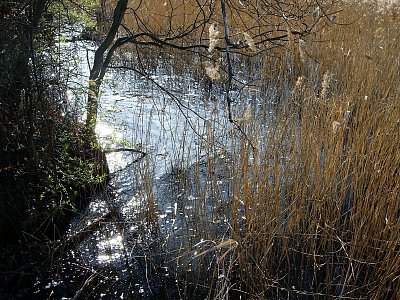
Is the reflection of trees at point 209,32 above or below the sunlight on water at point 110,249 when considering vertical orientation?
above

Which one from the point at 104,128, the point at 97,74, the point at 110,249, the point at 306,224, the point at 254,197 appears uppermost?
the point at 97,74

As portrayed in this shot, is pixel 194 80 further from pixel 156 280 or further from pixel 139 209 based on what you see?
pixel 156 280

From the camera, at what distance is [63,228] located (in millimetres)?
3314

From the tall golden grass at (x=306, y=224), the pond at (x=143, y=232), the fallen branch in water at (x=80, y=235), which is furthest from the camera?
the fallen branch in water at (x=80, y=235)

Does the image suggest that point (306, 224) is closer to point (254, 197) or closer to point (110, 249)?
point (254, 197)

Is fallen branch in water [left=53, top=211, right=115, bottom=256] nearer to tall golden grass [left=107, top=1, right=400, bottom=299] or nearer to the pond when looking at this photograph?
the pond

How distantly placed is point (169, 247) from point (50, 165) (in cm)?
100

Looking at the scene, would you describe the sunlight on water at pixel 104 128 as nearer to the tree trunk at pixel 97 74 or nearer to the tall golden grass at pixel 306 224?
the tree trunk at pixel 97 74

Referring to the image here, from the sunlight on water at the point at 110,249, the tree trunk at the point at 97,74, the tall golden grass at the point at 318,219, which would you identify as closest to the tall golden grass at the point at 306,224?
the tall golden grass at the point at 318,219

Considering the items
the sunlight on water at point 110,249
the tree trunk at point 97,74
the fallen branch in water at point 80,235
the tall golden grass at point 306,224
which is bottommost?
the sunlight on water at point 110,249

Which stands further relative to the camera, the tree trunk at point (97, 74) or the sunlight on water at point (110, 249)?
the tree trunk at point (97, 74)

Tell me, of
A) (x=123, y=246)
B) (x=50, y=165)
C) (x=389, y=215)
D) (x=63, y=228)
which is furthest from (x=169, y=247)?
(x=389, y=215)

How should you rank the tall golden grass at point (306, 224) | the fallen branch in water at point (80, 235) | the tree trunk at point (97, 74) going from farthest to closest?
the tree trunk at point (97, 74)
the fallen branch in water at point (80, 235)
the tall golden grass at point (306, 224)

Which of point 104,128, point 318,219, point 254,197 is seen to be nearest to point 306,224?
point 318,219
